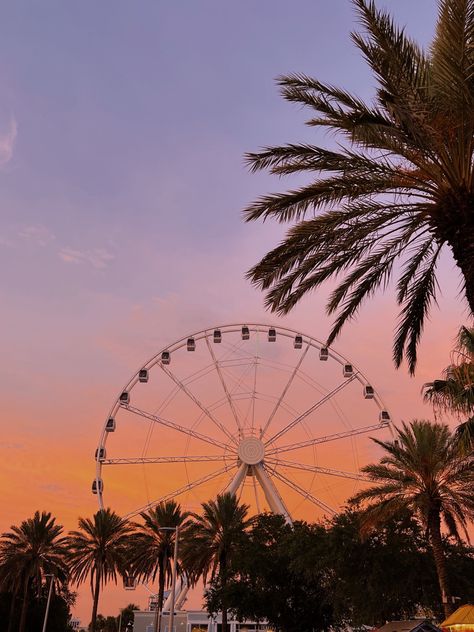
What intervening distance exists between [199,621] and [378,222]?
259ft

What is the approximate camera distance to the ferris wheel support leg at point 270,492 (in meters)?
39.7

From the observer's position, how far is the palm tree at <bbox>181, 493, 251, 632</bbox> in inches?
1594

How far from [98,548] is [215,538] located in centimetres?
914

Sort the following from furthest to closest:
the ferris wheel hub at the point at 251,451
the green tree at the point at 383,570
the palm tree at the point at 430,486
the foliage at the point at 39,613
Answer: the foliage at the point at 39,613 → the ferris wheel hub at the point at 251,451 → the green tree at the point at 383,570 → the palm tree at the point at 430,486

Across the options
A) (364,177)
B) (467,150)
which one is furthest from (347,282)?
(467,150)

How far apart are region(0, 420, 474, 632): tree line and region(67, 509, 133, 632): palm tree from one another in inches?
2.9

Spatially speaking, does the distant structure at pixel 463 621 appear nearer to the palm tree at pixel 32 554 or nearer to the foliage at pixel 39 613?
the palm tree at pixel 32 554

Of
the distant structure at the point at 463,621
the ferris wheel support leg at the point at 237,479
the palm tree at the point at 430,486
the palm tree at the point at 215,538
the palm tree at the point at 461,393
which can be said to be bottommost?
the distant structure at the point at 463,621

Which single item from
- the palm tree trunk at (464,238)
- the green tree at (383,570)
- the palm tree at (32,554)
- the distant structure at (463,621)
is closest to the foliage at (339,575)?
the green tree at (383,570)

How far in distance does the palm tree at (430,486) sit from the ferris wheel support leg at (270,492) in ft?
50.7

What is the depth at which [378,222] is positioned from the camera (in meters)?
12.6

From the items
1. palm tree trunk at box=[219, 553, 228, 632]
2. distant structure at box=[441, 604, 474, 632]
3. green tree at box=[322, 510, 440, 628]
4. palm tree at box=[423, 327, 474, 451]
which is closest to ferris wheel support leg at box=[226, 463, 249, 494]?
palm tree trunk at box=[219, 553, 228, 632]

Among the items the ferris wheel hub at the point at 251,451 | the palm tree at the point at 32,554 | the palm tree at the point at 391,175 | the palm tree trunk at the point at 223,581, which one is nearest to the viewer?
the palm tree at the point at 391,175

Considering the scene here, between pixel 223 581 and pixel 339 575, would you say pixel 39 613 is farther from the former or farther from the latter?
pixel 339 575
